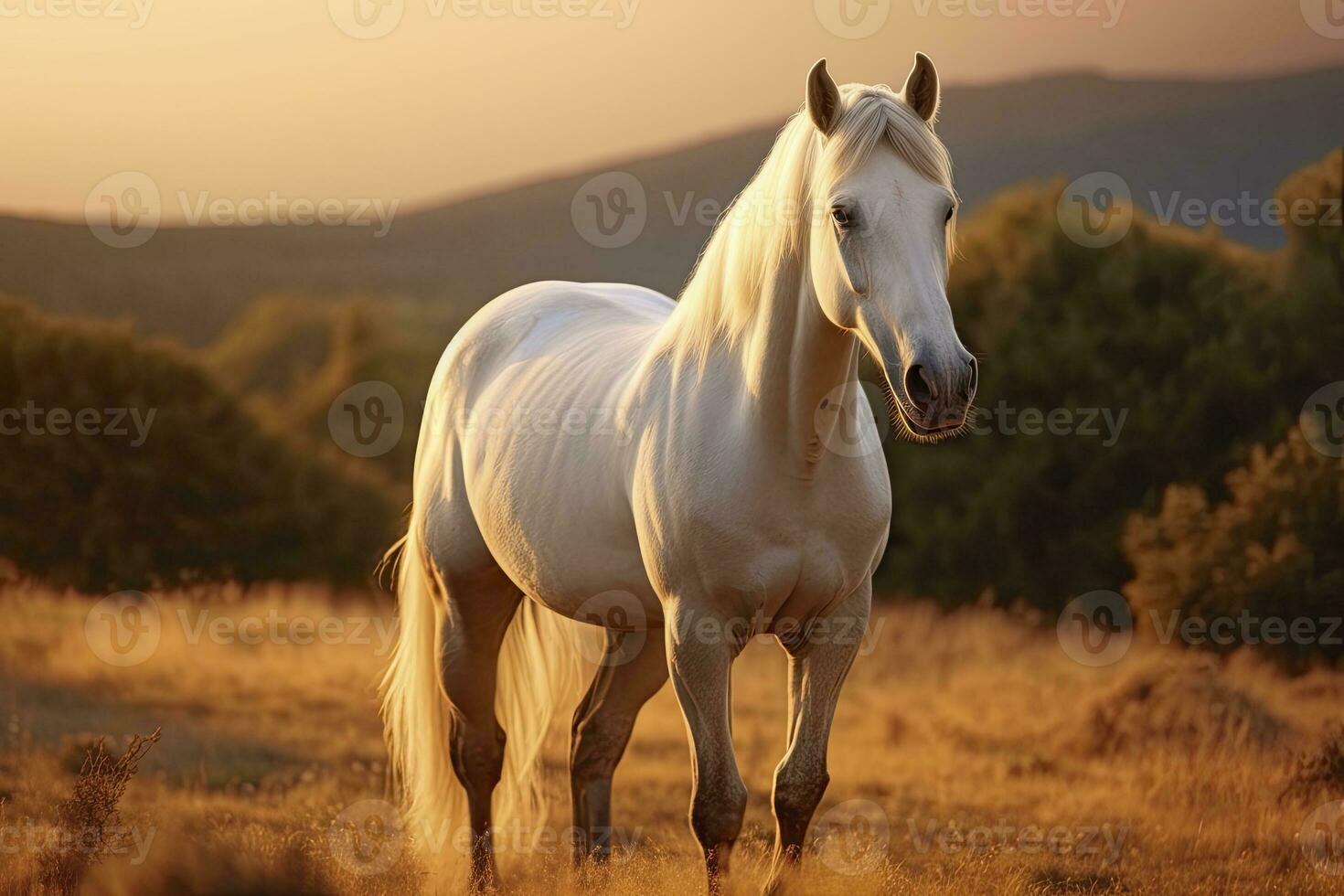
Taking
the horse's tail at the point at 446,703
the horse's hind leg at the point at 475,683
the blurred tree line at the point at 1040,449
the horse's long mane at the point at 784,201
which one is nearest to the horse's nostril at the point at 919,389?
the horse's long mane at the point at 784,201

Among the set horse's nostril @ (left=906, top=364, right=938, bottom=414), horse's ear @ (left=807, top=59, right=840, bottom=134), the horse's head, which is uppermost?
horse's ear @ (left=807, top=59, right=840, bottom=134)

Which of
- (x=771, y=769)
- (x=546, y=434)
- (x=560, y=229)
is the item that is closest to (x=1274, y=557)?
(x=771, y=769)

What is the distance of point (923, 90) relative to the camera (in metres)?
3.63

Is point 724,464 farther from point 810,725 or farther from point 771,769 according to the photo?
point 771,769

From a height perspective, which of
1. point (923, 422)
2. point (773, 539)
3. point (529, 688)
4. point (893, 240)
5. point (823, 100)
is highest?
point (823, 100)

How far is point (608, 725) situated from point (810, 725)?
1.49 m

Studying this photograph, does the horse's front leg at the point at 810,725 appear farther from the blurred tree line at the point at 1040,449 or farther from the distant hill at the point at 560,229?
the distant hill at the point at 560,229

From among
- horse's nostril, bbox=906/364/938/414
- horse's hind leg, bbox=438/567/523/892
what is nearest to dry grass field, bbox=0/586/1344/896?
horse's hind leg, bbox=438/567/523/892

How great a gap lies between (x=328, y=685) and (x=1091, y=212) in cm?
1005

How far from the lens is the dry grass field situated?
465cm

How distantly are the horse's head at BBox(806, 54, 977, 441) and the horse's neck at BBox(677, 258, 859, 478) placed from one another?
0.58 feet

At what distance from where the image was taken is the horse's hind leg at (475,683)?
529 centimetres

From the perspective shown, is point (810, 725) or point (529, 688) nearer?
point (810, 725)

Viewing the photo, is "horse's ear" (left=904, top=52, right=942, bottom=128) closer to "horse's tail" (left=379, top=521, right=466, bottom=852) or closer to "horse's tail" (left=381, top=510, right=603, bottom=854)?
"horse's tail" (left=381, top=510, right=603, bottom=854)
